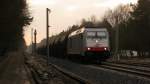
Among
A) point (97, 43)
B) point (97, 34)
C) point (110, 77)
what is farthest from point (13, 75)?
point (97, 34)

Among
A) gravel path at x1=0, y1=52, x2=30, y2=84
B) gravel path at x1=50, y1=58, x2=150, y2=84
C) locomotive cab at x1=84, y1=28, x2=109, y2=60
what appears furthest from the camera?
locomotive cab at x1=84, y1=28, x2=109, y2=60

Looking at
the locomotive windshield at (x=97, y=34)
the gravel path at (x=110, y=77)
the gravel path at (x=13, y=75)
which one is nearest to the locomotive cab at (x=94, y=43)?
the locomotive windshield at (x=97, y=34)

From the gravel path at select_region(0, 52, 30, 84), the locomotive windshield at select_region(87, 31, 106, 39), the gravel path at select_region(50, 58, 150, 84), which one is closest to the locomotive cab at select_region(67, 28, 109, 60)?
the locomotive windshield at select_region(87, 31, 106, 39)

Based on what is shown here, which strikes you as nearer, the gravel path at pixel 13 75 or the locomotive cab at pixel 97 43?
the gravel path at pixel 13 75

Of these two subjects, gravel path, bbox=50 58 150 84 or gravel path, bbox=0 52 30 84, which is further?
gravel path, bbox=0 52 30 84

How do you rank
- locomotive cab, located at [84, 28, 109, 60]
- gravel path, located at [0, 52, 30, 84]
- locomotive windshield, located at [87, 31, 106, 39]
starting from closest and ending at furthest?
gravel path, located at [0, 52, 30, 84] → locomotive cab, located at [84, 28, 109, 60] → locomotive windshield, located at [87, 31, 106, 39]

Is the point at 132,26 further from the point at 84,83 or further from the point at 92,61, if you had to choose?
the point at 84,83

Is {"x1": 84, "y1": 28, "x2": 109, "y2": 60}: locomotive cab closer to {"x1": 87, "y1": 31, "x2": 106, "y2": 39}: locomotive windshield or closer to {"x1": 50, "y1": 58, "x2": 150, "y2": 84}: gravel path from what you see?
{"x1": 87, "y1": 31, "x2": 106, "y2": 39}: locomotive windshield

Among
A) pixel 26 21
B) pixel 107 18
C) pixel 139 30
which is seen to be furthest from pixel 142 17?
pixel 107 18

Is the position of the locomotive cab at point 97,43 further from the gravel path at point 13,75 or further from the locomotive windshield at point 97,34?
the gravel path at point 13,75

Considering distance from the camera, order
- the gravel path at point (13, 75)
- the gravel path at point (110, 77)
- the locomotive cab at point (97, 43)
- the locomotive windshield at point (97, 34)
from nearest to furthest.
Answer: the gravel path at point (110, 77) < the gravel path at point (13, 75) < the locomotive cab at point (97, 43) < the locomotive windshield at point (97, 34)

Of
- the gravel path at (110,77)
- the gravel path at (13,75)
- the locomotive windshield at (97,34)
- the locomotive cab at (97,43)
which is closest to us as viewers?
the gravel path at (110,77)

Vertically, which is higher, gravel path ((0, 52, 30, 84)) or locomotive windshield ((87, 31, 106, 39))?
locomotive windshield ((87, 31, 106, 39))

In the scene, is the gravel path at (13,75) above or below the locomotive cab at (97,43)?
below
